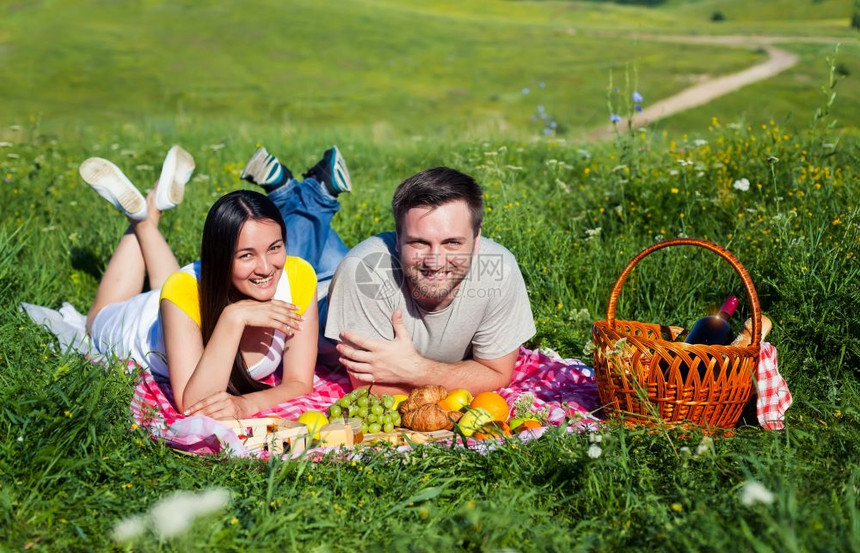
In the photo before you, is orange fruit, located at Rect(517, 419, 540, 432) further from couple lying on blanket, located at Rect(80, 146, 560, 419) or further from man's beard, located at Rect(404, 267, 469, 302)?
man's beard, located at Rect(404, 267, 469, 302)

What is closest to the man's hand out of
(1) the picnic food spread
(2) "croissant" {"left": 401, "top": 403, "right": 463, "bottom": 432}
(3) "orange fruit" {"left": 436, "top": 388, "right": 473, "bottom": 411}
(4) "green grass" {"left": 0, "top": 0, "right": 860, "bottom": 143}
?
(1) the picnic food spread

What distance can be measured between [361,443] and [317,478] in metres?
0.45

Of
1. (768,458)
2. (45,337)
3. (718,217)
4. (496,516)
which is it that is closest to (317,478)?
(496,516)

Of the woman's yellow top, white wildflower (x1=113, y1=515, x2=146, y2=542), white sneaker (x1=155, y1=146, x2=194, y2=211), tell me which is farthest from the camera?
white sneaker (x1=155, y1=146, x2=194, y2=211)

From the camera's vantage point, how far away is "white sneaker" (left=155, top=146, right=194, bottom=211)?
5.37 metres

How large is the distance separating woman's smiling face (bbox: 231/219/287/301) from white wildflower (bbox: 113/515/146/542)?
1.60 m

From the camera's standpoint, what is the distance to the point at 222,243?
401 cm

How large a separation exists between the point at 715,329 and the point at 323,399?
2.20 metres

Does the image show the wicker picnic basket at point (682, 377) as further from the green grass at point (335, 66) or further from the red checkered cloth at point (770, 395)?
the green grass at point (335, 66)

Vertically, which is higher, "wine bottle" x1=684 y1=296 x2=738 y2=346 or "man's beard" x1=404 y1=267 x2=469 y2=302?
"man's beard" x1=404 y1=267 x2=469 y2=302

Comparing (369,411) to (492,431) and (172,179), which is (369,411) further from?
(172,179)

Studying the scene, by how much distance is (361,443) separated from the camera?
3.66 metres

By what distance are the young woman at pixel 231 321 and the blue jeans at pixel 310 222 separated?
2.39 feet

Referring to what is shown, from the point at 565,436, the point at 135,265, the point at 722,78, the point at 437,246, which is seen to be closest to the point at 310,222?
the point at 135,265
